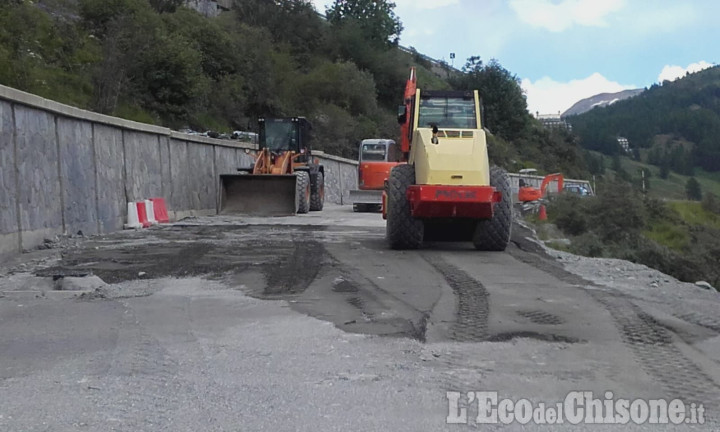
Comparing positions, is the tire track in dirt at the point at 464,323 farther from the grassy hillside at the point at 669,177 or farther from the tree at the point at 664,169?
the tree at the point at 664,169

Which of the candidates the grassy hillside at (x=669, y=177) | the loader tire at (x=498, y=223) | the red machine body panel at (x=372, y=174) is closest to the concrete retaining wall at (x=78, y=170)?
the loader tire at (x=498, y=223)

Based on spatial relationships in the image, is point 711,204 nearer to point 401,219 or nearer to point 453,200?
point 401,219

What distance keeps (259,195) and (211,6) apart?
5133 cm

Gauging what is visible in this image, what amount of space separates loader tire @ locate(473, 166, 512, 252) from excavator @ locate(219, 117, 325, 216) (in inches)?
430

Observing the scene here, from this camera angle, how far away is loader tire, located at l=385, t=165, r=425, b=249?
12688 mm

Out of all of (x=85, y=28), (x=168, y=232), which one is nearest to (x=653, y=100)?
(x=85, y=28)

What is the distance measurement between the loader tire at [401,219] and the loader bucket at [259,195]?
34.4 feet

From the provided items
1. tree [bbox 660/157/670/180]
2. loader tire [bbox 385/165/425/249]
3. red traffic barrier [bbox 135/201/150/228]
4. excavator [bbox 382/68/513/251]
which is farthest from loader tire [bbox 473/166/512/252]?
tree [bbox 660/157/670/180]

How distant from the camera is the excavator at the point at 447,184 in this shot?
12164mm

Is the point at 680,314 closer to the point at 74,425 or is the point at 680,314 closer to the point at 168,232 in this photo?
the point at 74,425

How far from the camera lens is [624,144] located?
138625mm

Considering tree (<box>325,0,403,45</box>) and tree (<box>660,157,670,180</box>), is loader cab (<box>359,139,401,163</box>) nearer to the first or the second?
tree (<box>325,0,403,45</box>)

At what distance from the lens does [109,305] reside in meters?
7.78

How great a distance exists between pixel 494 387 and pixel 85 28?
126ft
